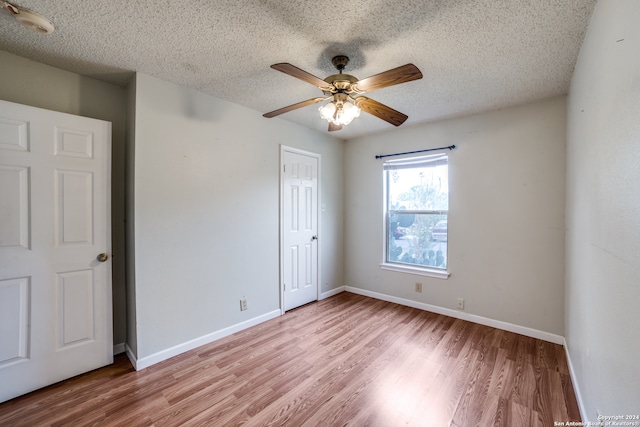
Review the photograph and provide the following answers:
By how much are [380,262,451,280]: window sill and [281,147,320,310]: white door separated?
101 centimetres

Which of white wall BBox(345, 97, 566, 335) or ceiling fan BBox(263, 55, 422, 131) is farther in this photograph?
white wall BBox(345, 97, 566, 335)

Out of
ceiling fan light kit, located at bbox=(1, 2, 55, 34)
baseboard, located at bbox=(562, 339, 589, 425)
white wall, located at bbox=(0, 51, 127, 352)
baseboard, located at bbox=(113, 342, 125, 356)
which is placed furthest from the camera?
baseboard, located at bbox=(113, 342, 125, 356)

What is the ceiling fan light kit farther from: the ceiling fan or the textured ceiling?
the ceiling fan

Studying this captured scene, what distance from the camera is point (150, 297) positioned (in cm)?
225

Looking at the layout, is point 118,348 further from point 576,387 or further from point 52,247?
point 576,387

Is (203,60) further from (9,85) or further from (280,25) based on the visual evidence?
(9,85)

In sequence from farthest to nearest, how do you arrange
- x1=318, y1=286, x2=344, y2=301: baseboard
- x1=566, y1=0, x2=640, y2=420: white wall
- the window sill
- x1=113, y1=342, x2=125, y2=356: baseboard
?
x1=318, y1=286, x2=344, y2=301: baseboard < the window sill < x1=113, y1=342, x2=125, y2=356: baseboard < x1=566, y1=0, x2=640, y2=420: white wall

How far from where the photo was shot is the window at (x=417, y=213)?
3324 mm

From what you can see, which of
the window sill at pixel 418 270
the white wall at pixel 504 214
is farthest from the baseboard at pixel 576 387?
the window sill at pixel 418 270

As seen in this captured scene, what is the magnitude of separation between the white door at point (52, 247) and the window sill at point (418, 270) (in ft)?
10.1

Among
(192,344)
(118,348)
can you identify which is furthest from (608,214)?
(118,348)

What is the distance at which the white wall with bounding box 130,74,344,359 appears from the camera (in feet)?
7.31

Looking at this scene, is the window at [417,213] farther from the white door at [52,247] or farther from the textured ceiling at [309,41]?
the white door at [52,247]

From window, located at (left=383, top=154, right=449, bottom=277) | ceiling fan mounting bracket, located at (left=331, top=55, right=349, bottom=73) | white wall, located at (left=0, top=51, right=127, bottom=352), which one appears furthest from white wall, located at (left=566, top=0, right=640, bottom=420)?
white wall, located at (left=0, top=51, right=127, bottom=352)
